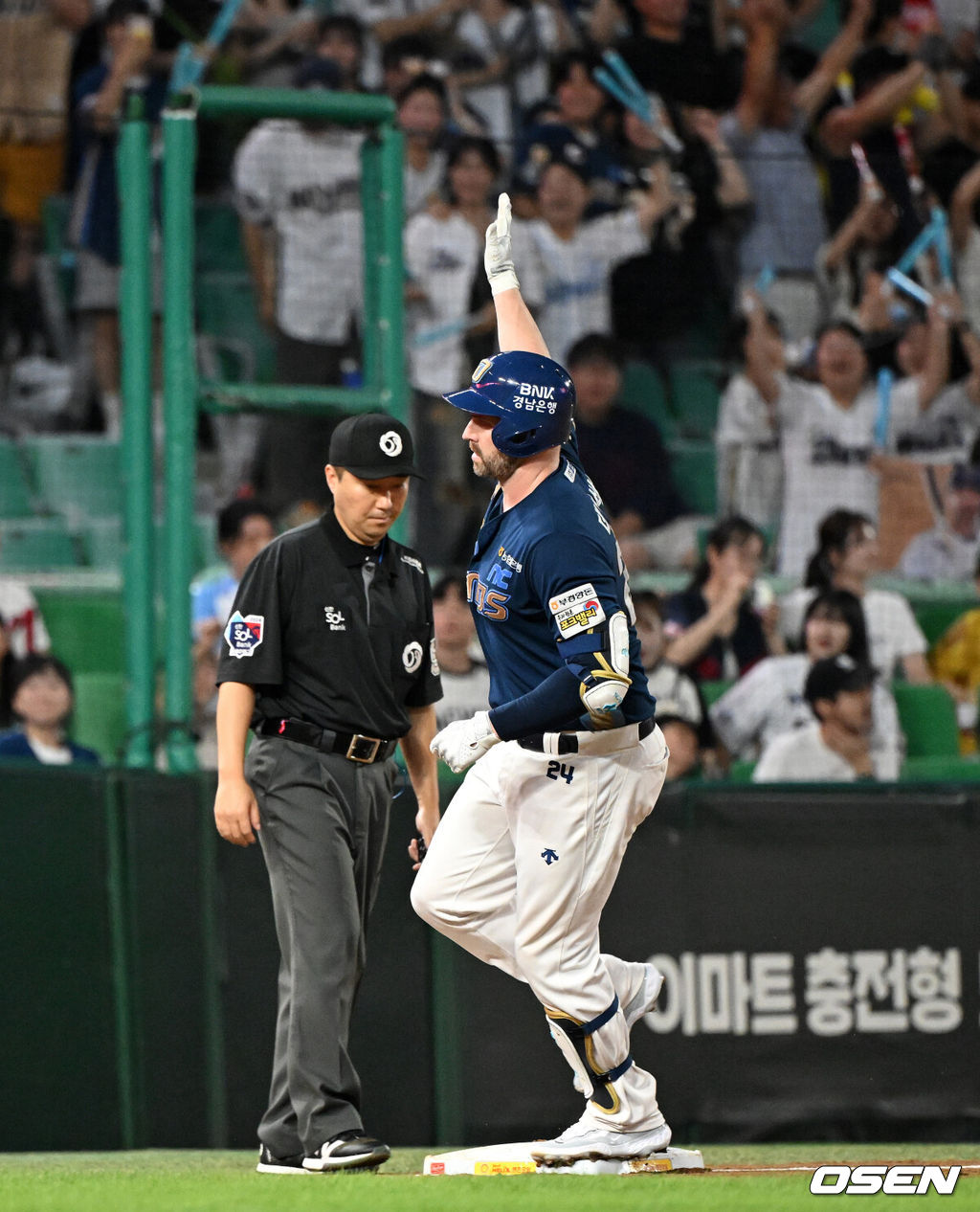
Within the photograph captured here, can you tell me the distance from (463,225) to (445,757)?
5.06 m

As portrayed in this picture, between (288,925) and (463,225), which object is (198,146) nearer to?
(463,225)

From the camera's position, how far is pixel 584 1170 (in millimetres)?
4383

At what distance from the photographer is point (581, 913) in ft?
14.5

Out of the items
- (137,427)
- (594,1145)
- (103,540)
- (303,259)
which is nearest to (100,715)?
Answer: (103,540)

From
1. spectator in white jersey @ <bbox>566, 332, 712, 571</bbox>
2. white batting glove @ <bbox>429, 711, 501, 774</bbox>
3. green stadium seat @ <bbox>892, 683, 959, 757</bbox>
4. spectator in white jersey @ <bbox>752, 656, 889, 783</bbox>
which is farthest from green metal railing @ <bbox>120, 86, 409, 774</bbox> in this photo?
green stadium seat @ <bbox>892, 683, 959, 757</bbox>

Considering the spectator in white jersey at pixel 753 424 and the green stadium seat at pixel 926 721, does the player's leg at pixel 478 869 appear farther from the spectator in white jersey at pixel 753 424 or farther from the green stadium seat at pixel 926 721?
the spectator in white jersey at pixel 753 424

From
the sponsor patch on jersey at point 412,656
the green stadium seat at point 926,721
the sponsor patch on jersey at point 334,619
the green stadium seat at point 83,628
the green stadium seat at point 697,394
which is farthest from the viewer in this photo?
the green stadium seat at point 697,394

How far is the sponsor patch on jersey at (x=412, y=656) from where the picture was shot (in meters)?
4.94

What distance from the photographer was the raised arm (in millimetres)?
4949

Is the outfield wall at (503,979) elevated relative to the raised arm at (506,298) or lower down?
lower down

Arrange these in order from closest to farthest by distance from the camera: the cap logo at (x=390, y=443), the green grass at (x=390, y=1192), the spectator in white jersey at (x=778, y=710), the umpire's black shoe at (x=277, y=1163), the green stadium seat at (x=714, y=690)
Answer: the green grass at (x=390, y=1192), the umpire's black shoe at (x=277, y=1163), the cap logo at (x=390, y=443), the spectator in white jersey at (x=778, y=710), the green stadium seat at (x=714, y=690)

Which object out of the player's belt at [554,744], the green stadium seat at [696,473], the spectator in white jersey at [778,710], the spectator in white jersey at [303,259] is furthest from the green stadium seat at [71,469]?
the player's belt at [554,744]

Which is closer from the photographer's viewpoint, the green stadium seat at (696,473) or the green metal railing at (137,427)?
the green metal railing at (137,427)

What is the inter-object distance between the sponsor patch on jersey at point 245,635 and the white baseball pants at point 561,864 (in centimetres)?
68
